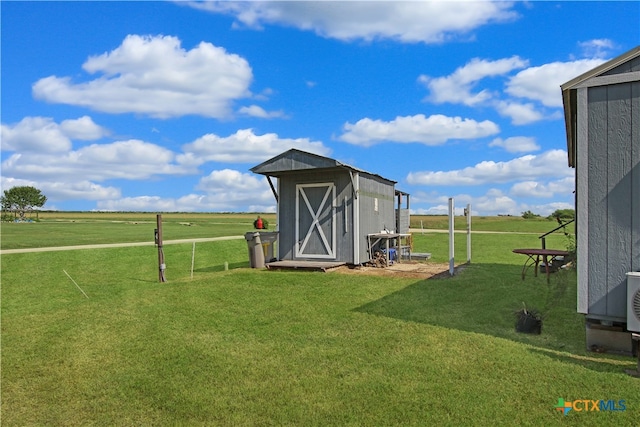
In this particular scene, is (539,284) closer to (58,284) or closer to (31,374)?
(31,374)

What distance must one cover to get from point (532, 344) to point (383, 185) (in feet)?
29.8

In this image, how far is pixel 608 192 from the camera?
16.4 feet

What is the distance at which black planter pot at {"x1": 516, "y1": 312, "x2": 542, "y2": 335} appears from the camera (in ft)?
18.2

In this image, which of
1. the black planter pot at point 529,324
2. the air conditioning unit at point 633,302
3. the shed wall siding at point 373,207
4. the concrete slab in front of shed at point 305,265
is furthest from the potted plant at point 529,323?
the shed wall siding at point 373,207

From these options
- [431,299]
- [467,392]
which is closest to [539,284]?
[431,299]

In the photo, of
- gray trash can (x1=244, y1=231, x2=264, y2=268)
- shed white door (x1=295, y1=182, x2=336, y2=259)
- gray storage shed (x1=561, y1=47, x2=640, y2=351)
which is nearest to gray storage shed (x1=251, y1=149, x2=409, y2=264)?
shed white door (x1=295, y1=182, x2=336, y2=259)

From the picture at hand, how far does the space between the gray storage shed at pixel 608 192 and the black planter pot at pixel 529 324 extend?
23.7 inches

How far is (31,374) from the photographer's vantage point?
15.3 feet

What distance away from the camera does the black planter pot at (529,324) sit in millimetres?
5543

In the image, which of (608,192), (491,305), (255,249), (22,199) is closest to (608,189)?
(608,192)

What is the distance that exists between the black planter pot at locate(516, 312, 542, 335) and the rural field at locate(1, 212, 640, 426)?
0.17 meters

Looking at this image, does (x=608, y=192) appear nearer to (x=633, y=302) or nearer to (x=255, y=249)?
(x=633, y=302)

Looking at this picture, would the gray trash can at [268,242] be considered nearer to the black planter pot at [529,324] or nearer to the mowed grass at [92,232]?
the black planter pot at [529,324]

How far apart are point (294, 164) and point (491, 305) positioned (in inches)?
255
